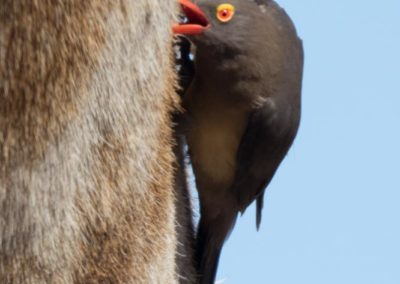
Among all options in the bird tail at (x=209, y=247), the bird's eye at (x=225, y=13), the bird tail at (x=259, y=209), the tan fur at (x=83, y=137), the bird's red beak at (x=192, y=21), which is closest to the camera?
the tan fur at (x=83, y=137)

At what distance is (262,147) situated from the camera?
3314mm

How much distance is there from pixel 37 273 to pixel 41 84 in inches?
16.7

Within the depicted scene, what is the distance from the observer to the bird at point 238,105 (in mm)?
3264

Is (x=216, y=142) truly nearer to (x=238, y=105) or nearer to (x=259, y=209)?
(x=238, y=105)

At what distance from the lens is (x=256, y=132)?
3.32m

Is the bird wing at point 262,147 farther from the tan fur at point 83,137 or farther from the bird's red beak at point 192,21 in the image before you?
the tan fur at point 83,137

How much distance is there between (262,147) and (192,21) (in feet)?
1.58

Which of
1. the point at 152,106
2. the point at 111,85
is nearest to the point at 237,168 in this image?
the point at 152,106

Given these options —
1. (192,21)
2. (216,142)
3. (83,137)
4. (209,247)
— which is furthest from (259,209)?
(83,137)

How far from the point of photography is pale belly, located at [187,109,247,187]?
3238mm

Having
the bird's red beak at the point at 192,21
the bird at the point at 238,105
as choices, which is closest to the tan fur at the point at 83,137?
the bird's red beak at the point at 192,21

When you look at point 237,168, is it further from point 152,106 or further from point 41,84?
point 41,84

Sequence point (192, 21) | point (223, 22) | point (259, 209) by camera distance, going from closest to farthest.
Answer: point (192, 21) < point (223, 22) < point (259, 209)

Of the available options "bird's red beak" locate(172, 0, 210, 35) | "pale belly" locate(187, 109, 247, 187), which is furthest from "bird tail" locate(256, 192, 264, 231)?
"bird's red beak" locate(172, 0, 210, 35)
